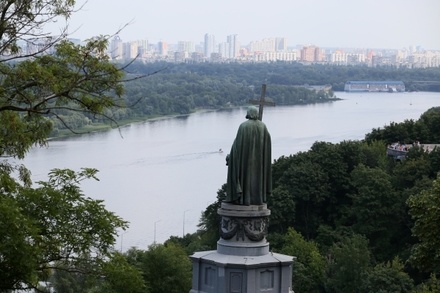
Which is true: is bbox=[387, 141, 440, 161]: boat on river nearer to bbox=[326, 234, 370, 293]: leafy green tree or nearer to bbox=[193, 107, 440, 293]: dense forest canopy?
bbox=[193, 107, 440, 293]: dense forest canopy

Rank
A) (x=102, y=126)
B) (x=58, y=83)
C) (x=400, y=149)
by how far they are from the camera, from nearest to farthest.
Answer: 1. (x=58, y=83)
2. (x=400, y=149)
3. (x=102, y=126)

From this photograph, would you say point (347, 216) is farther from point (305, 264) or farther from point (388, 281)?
point (388, 281)

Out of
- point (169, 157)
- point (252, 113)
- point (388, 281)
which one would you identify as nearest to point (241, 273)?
point (252, 113)

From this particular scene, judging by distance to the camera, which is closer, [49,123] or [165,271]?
[49,123]

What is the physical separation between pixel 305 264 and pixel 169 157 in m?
44.5

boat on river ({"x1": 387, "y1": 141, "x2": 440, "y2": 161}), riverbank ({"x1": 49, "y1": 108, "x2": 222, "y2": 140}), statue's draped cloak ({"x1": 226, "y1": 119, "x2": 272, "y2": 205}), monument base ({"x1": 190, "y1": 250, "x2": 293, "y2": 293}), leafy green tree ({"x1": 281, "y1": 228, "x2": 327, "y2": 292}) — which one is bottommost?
riverbank ({"x1": 49, "y1": 108, "x2": 222, "y2": 140})

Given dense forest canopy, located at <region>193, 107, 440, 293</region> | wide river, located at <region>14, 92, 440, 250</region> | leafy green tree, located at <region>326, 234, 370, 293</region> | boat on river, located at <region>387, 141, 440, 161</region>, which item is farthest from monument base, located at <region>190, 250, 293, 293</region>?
boat on river, located at <region>387, 141, 440, 161</region>

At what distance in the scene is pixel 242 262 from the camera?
1155 centimetres

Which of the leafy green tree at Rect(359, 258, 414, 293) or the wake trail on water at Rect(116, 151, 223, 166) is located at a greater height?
the leafy green tree at Rect(359, 258, 414, 293)

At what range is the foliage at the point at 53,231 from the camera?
11875 mm

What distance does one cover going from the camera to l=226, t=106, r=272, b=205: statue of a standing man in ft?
39.0

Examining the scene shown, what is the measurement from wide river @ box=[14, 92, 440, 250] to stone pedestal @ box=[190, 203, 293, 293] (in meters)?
29.7

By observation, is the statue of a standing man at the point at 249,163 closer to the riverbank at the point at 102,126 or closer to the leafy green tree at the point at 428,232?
the leafy green tree at the point at 428,232

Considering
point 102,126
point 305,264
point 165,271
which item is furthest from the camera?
point 102,126
